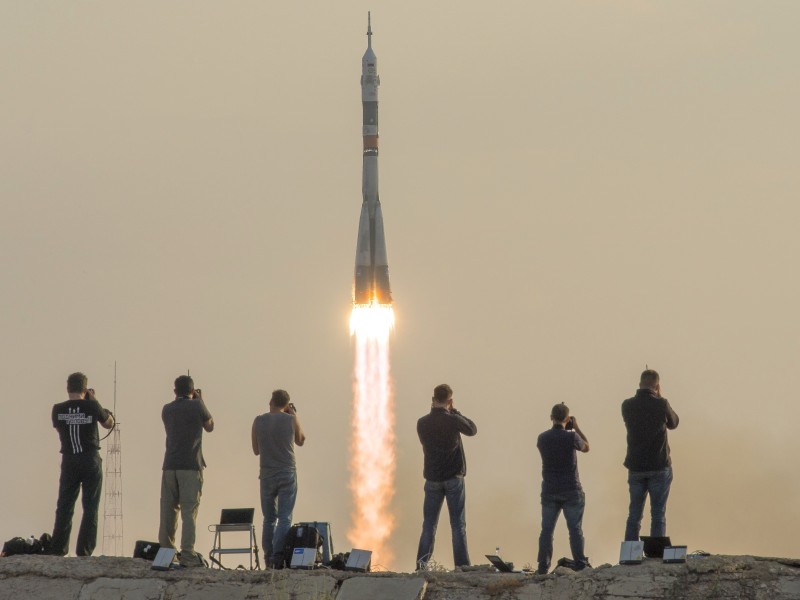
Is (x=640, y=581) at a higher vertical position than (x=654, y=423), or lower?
lower

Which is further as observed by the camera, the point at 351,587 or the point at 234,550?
the point at 234,550

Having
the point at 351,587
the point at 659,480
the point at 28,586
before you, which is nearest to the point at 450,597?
the point at 351,587

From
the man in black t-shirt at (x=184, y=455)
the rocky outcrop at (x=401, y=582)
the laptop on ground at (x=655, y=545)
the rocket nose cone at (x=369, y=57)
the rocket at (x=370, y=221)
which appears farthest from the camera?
the rocket nose cone at (x=369, y=57)

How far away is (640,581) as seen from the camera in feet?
79.3

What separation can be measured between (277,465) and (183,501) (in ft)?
4.23

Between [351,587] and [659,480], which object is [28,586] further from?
[659,480]

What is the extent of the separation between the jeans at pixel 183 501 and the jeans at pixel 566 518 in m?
4.36

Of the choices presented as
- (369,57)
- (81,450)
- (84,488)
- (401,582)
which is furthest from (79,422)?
(369,57)

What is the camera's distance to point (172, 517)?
25969 millimetres

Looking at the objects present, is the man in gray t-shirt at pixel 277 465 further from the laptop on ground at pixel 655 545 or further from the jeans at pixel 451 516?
the laptop on ground at pixel 655 545

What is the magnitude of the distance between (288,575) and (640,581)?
437 cm

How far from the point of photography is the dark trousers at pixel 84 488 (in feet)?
84.6

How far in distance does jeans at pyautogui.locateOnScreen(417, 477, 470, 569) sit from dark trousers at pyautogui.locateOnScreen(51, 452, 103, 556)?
415 cm

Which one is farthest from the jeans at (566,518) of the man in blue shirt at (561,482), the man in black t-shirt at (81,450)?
the man in black t-shirt at (81,450)
